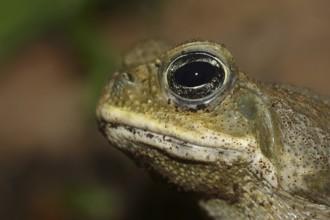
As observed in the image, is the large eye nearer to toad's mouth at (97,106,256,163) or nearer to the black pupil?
the black pupil

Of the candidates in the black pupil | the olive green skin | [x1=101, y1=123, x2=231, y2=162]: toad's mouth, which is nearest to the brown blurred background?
the olive green skin

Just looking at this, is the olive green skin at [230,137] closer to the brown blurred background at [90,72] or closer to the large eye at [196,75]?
the large eye at [196,75]

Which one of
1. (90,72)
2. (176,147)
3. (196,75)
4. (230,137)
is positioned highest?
(90,72)

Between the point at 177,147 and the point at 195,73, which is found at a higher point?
the point at 195,73

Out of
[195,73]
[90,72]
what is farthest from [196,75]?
[90,72]

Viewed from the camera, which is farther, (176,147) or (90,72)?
(90,72)

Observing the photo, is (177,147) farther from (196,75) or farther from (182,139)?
(196,75)
